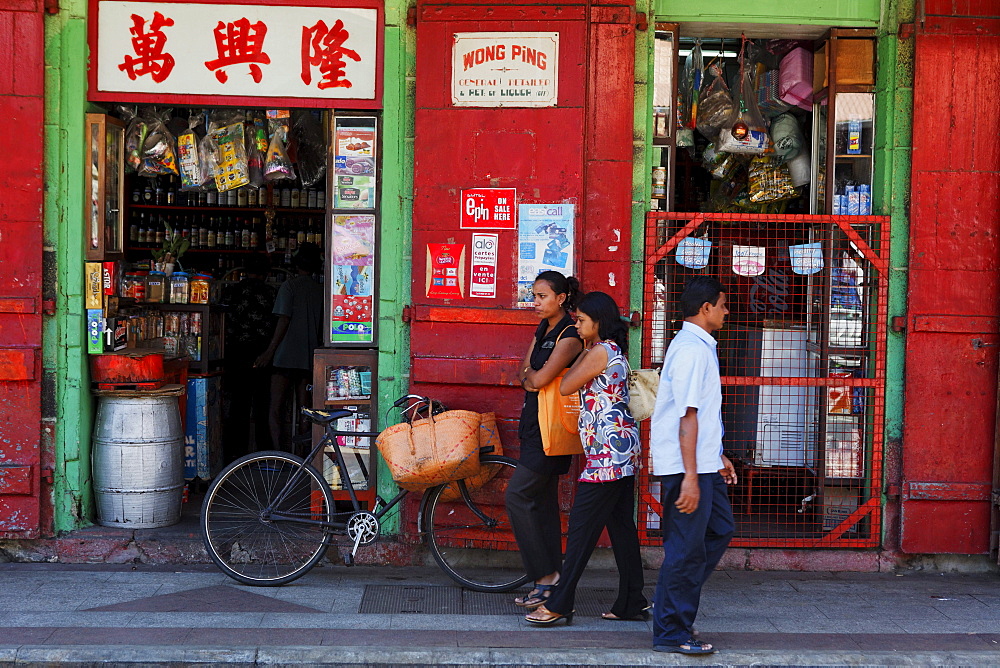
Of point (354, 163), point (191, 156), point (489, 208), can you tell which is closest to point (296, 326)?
point (191, 156)

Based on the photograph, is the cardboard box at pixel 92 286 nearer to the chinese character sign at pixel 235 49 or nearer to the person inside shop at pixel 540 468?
the chinese character sign at pixel 235 49

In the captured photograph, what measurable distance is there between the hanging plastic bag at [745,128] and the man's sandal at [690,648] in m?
3.43

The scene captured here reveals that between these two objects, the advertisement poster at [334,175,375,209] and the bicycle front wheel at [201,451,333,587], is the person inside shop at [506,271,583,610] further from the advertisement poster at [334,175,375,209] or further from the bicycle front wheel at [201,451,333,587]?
the advertisement poster at [334,175,375,209]

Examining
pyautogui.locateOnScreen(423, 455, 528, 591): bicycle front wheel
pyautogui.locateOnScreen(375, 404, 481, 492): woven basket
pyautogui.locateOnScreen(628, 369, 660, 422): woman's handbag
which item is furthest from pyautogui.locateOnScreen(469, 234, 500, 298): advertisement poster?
pyautogui.locateOnScreen(628, 369, 660, 422): woman's handbag

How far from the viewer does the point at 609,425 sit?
4.95 meters

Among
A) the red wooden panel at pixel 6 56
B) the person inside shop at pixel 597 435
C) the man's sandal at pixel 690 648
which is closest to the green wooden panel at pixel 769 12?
the person inside shop at pixel 597 435

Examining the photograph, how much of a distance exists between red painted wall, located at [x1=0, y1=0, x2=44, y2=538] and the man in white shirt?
3.87 m

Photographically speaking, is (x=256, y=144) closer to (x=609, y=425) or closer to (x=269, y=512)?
(x=269, y=512)

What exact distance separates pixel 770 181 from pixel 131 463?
4.67m

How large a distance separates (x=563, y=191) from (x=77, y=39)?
10.3 ft

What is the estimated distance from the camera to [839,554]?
250 inches

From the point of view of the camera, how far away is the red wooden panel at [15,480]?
20.0 feet

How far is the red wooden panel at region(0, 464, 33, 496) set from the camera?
608cm

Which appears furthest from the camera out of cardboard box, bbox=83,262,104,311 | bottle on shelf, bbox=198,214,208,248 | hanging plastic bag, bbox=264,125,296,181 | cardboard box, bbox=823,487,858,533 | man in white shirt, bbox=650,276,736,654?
bottle on shelf, bbox=198,214,208,248
